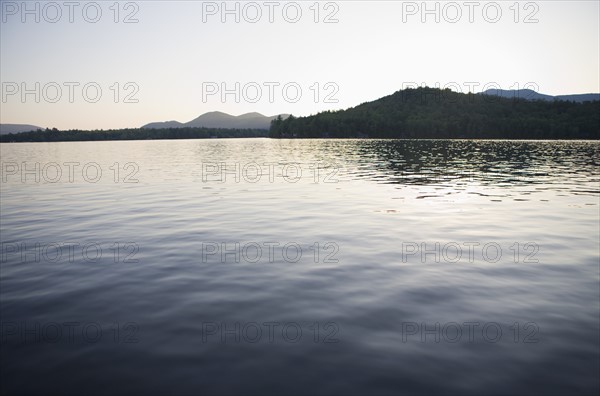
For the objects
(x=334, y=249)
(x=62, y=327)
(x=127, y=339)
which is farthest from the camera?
(x=334, y=249)

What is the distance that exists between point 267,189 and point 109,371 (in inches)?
1019

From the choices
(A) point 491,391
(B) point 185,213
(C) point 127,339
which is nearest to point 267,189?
(B) point 185,213

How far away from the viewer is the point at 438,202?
79.8 ft

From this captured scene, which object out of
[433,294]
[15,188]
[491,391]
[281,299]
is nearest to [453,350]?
[491,391]

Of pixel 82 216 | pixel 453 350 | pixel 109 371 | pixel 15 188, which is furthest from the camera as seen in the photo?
pixel 15 188

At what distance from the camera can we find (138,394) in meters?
5.60

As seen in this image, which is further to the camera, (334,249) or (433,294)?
(334,249)

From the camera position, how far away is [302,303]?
30.0ft

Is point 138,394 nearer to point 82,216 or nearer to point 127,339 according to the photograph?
point 127,339

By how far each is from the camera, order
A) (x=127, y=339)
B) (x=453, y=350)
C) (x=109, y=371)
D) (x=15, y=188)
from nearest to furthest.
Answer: (x=109, y=371)
(x=453, y=350)
(x=127, y=339)
(x=15, y=188)

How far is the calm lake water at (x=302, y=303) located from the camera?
610 centimetres

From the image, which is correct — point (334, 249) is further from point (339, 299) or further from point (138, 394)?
point (138, 394)

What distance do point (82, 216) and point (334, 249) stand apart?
14.9 meters

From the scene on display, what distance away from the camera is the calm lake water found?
20.0 feet
